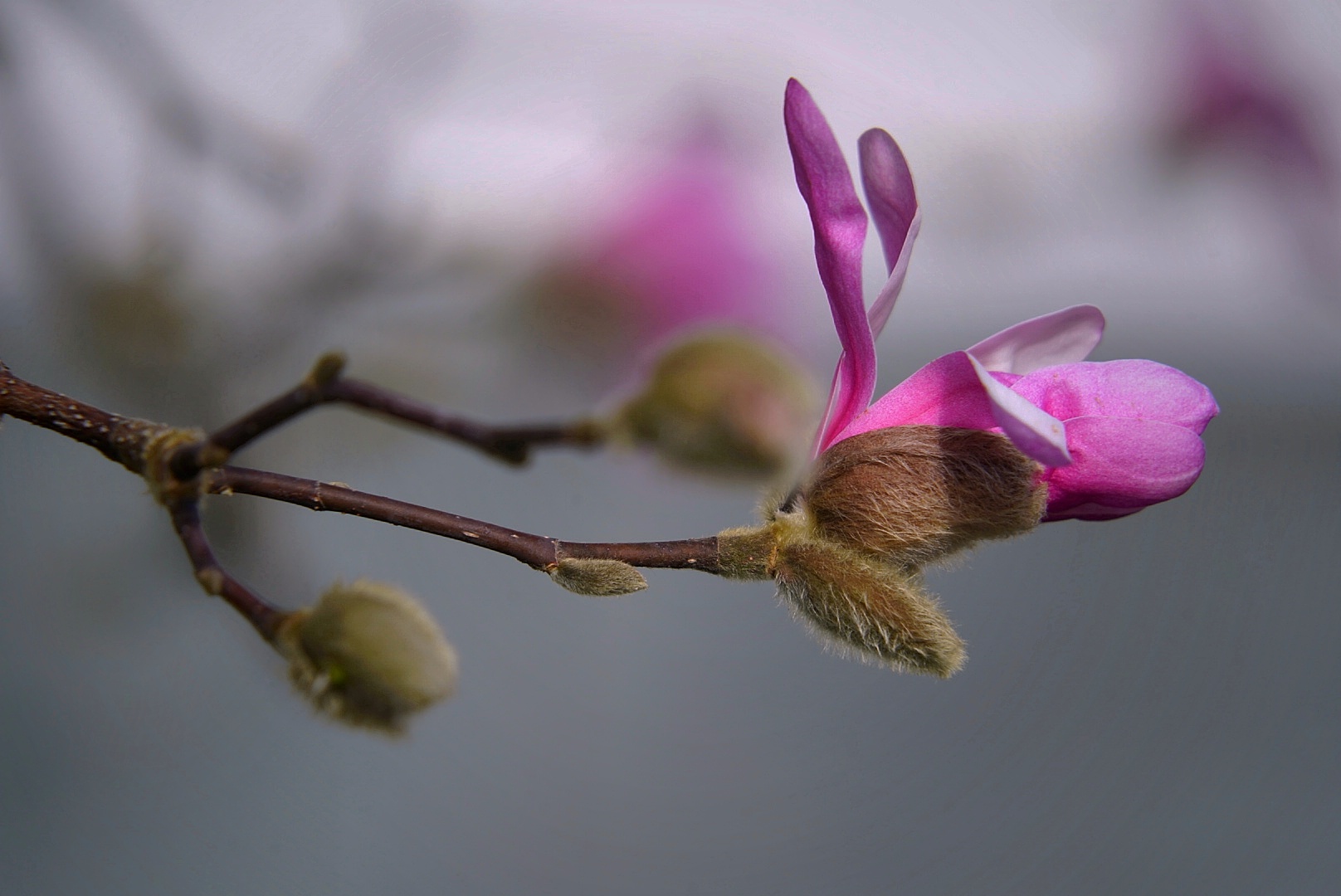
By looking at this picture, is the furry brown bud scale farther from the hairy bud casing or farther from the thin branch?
the thin branch

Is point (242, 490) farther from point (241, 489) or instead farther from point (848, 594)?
point (848, 594)

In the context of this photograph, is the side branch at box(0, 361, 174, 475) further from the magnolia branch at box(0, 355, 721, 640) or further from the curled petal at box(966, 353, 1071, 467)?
the curled petal at box(966, 353, 1071, 467)

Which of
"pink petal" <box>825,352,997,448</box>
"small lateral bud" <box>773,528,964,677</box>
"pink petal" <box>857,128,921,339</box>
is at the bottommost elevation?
"small lateral bud" <box>773,528,964,677</box>

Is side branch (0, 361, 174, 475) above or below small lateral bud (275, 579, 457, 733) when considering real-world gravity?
above

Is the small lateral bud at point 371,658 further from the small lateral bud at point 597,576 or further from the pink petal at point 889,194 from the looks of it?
the pink petal at point 889,194

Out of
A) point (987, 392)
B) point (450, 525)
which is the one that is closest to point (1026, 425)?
point (987, 392)

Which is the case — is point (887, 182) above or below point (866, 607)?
above

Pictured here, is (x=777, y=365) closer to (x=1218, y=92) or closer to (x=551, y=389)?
(x=551, y=389)

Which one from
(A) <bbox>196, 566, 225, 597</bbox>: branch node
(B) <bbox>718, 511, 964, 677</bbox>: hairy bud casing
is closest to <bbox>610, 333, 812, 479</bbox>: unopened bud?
(B) <bbox>718, 511, 964, 677</bbox>: hairy bud casing
